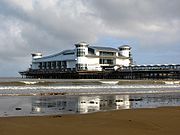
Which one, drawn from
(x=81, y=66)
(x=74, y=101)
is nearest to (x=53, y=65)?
(x=81, y=66)

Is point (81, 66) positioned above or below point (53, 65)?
below

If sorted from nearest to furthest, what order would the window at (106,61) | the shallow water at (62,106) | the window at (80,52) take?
the shallow water at (62,106)
the window at (80,52)
the window at (106,61)

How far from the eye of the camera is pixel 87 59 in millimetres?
120625

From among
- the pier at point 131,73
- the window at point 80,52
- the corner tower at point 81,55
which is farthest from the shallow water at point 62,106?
the window at point 80,52

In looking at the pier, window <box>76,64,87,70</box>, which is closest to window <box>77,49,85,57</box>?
window <box>76,64,87,70</box>

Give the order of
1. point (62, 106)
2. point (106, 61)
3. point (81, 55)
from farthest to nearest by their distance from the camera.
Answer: point (106, 61), point (81, 55), point (62, 106)

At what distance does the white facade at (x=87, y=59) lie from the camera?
12006cm

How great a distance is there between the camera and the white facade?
12006cm

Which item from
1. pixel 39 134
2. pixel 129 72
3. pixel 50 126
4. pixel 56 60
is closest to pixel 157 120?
pixel 50 126

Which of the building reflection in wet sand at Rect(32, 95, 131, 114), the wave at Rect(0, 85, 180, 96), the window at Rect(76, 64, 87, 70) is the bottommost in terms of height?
the building reflection in wet sand at Rect(32, 95, 131, 114)

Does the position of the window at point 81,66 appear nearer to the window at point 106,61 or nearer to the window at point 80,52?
the window at point 80,52

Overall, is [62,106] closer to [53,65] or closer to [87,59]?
[87,59]

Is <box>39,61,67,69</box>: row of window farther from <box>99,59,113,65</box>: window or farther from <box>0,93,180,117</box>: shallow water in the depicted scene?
<box>0,93,180,117</box>: shallow water

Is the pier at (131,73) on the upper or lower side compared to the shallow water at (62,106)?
upper
